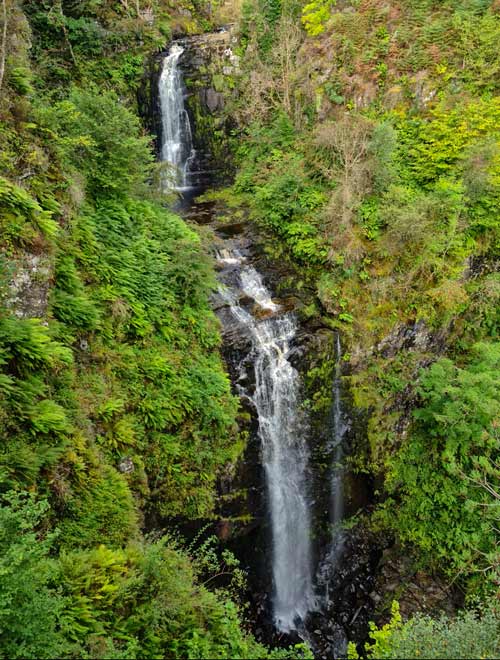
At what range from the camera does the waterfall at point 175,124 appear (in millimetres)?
19359

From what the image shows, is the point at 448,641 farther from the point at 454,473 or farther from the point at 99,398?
the point at 99,398

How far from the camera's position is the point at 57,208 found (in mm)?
8766

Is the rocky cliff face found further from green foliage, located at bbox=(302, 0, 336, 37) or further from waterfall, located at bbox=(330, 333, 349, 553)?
waterfall, located at bbox=(330, 333, 349, 553)

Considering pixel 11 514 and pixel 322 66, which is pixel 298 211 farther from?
pixel 11 514

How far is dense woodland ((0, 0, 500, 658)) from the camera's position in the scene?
6148 millimetres

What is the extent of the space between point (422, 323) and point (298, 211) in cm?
621

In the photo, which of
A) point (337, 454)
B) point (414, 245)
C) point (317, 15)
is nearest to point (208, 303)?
point (337, 454)

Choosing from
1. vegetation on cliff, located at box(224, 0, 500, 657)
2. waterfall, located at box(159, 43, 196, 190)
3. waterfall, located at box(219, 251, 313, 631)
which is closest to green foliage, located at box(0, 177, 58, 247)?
waterfall, located at box(219, 251, 313, 631)

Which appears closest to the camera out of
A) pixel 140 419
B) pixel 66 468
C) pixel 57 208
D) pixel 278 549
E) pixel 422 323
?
pixel 66 468

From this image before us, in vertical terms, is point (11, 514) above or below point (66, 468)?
above

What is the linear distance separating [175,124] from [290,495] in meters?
17.8

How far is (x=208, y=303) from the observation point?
1223 cm

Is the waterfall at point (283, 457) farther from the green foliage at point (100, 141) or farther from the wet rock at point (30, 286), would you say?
the wet rock at point (30, 286)

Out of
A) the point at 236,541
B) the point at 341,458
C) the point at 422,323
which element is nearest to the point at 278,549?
the point at 236,541
